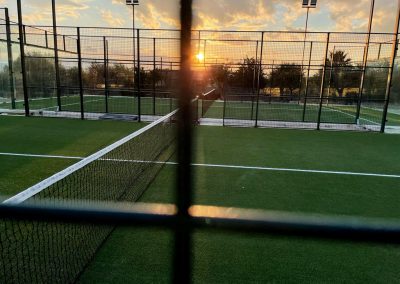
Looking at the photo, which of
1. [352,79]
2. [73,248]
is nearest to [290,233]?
[73,248]

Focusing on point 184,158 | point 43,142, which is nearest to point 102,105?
point 43,142

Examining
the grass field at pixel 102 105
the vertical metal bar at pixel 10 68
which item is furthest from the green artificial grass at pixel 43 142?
the grass field at pixel 102 105

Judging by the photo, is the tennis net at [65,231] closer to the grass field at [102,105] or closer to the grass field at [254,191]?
the grass field at [254,191]

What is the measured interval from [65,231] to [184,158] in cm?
308

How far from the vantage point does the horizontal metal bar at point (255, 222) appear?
70 centimetres

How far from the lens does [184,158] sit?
90 cm

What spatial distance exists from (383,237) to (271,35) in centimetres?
1359

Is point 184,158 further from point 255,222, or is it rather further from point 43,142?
point 43,142

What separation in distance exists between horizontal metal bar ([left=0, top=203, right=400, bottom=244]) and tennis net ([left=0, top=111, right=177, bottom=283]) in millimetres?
535

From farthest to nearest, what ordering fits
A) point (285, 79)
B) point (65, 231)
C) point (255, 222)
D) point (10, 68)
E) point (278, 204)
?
point (285, 79)
point (10, 68)
point (278, 204)
point (65, 231)
point (255, 222)

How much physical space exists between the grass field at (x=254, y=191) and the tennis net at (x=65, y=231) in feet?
0.64

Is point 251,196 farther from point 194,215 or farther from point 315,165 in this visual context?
point 194,215

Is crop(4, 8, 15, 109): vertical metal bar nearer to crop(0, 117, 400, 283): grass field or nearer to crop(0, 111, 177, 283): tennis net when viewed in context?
crop(0, 117, 400, 283): grass field

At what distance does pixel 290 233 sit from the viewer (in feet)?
2.33
